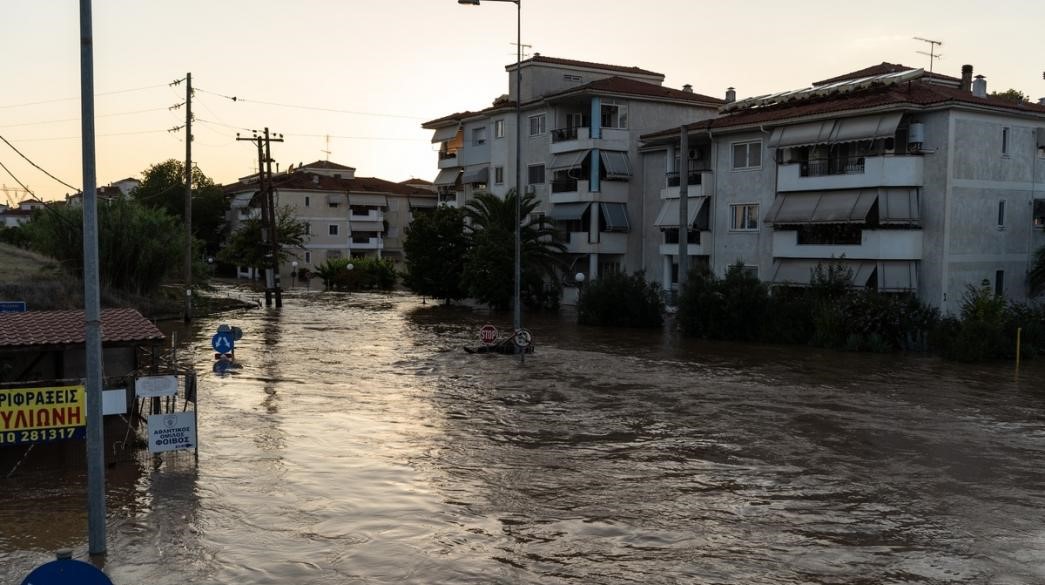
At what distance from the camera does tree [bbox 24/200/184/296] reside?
45188 millimetres

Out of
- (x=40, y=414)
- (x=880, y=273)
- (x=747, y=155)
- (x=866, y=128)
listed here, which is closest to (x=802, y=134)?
(x=866, y=128)

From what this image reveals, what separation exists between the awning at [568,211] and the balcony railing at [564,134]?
3.67 metres

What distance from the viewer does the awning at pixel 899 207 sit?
3566cm

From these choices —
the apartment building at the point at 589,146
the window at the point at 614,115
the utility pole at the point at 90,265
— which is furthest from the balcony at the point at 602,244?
the utility pole at the point at 90,265

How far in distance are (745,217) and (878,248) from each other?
8.31m

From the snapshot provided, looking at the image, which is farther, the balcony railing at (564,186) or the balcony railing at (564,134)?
the balcony railing at (564,186)

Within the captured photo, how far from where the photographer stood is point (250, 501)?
45.5 ft

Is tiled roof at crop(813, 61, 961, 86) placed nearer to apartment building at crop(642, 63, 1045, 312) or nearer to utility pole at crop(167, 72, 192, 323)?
apartment building at crop(642, 63, 1045, 312)

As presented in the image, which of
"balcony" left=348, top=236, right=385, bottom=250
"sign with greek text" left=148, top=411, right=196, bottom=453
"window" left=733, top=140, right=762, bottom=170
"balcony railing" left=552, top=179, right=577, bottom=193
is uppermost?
"window" left=733, top=140, right=762, bottom=170

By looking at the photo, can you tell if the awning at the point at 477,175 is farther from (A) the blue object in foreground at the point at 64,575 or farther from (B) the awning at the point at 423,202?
(A) the blue object in foreground at the point at 64,575

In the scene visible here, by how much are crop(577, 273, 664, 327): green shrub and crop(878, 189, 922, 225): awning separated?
436 inches

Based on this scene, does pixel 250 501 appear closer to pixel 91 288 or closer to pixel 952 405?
pixel 91 288

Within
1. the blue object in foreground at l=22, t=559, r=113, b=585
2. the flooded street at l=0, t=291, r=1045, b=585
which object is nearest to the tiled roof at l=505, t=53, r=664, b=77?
the flooded street at l=0, t=291, r=1045, b=585

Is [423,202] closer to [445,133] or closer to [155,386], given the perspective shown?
[445,133]
